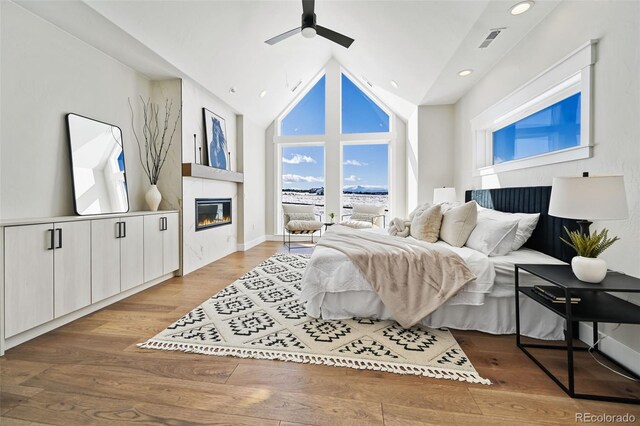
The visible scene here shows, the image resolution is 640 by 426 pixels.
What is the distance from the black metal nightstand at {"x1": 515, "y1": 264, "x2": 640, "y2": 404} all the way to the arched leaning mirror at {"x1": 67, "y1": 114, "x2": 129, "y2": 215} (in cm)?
389

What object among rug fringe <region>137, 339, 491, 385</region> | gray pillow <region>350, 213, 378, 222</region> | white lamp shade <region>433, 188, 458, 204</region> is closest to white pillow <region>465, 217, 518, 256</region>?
rug fringe <region>137, 339, 491, 385</region>

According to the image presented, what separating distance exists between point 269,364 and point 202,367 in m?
0.41

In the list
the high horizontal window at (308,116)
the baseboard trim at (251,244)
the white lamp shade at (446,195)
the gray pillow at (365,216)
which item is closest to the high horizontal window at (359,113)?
the high horizontal window at (308,116)

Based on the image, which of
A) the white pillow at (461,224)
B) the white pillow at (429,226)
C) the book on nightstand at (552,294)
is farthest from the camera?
the white pillow at (429,226)

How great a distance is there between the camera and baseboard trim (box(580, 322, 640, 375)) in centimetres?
161

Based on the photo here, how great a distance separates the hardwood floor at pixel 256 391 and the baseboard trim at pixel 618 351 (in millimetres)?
151

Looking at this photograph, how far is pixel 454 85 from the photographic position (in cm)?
381

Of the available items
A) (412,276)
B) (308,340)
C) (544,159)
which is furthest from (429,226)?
(308,340)

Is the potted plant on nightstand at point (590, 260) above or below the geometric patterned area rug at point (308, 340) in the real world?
above

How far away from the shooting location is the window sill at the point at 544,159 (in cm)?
202

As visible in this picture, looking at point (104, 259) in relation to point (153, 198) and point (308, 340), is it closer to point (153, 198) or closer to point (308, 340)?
point (153, 198)

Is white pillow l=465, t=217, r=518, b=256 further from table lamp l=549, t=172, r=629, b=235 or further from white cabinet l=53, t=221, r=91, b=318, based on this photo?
white cabinet l=53, t=221, r=91, b=318

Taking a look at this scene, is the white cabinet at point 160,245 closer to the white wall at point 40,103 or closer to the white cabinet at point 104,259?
the white cabinet at point 104,259

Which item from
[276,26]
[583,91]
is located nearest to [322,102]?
[276,26]
